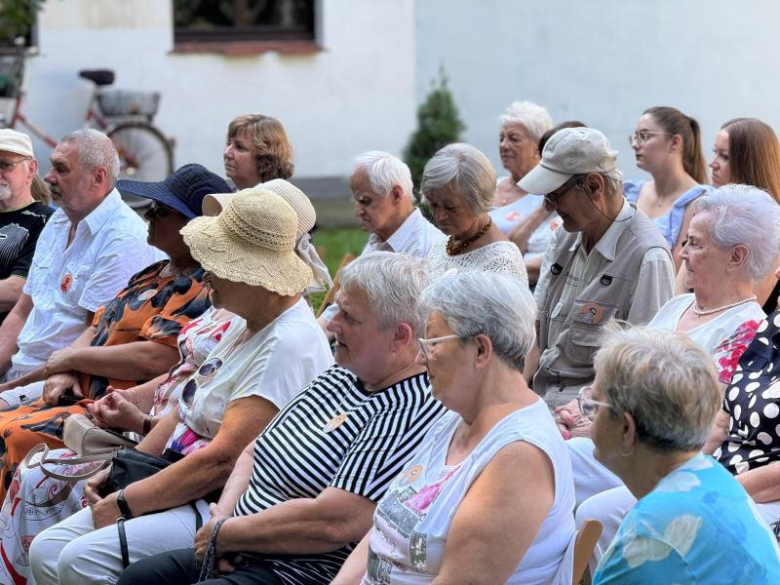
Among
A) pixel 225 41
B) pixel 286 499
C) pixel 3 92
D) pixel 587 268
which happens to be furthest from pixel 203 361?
pixel 225 41

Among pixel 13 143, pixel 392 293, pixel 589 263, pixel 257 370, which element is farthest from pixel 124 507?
pixel 13 143

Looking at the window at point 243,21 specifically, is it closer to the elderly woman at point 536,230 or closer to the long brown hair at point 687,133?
the elderly woman at point 536,230

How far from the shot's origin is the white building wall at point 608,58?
44.0ft

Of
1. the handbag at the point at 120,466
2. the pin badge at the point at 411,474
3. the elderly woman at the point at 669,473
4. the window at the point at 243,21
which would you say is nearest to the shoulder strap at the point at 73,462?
the handbag at the point at 120,466

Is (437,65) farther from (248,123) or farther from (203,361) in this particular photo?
(203,361)

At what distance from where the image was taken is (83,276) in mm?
5461

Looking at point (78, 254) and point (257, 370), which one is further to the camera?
point (78, 254)

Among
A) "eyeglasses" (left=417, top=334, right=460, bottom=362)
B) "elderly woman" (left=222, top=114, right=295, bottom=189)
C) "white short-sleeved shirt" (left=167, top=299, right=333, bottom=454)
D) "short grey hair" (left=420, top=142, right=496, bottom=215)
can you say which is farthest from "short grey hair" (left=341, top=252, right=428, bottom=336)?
"elderly woman" (left=222, top=114, right=295, bottom=189)

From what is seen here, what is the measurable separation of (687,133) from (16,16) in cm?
806

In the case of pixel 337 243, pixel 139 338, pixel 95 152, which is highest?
pixel 95 152

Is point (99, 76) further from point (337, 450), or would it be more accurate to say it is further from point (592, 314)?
point (337, 450)

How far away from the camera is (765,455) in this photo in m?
3.48

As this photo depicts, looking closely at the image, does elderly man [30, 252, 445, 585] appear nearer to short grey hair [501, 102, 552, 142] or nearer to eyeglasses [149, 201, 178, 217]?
eyeglasses [149, 201, 178, 217]

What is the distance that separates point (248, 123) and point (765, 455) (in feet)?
11.2
